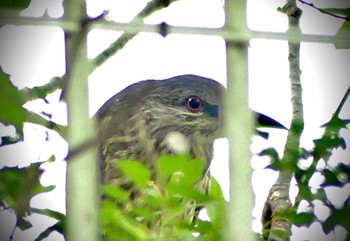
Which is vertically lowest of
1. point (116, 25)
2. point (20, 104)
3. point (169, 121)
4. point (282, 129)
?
point (169, 121)

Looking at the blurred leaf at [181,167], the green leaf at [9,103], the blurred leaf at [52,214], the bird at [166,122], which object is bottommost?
the bird at [166,122]

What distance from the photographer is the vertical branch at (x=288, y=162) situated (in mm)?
1162

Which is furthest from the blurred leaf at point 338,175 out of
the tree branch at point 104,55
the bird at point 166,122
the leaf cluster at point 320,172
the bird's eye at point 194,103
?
the bird's eye at point 194,103

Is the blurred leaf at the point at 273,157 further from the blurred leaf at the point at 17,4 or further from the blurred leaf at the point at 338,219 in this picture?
the blurred leaf at the point at 17,4

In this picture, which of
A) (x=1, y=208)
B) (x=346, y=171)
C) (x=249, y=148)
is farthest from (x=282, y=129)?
(x=1, y=208)

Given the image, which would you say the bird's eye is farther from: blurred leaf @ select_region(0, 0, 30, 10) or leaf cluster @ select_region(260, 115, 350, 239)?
blurred leaf @ select_region(0, 0, 30, 10)

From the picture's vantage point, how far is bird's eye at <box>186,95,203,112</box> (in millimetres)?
3171

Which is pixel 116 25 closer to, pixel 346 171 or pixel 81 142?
pixel 81 142

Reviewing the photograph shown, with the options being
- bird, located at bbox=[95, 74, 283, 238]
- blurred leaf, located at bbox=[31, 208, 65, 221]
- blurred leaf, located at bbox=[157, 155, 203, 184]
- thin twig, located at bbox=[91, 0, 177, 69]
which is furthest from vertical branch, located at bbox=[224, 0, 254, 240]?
bird, located at bbox=[95, 74, 283, 238]

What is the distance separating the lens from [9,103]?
98 centimetres

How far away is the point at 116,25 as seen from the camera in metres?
1.01

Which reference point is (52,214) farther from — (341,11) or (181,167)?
(341,11)

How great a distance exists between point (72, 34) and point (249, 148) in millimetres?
272

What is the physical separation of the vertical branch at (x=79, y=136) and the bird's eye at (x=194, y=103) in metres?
2.15
